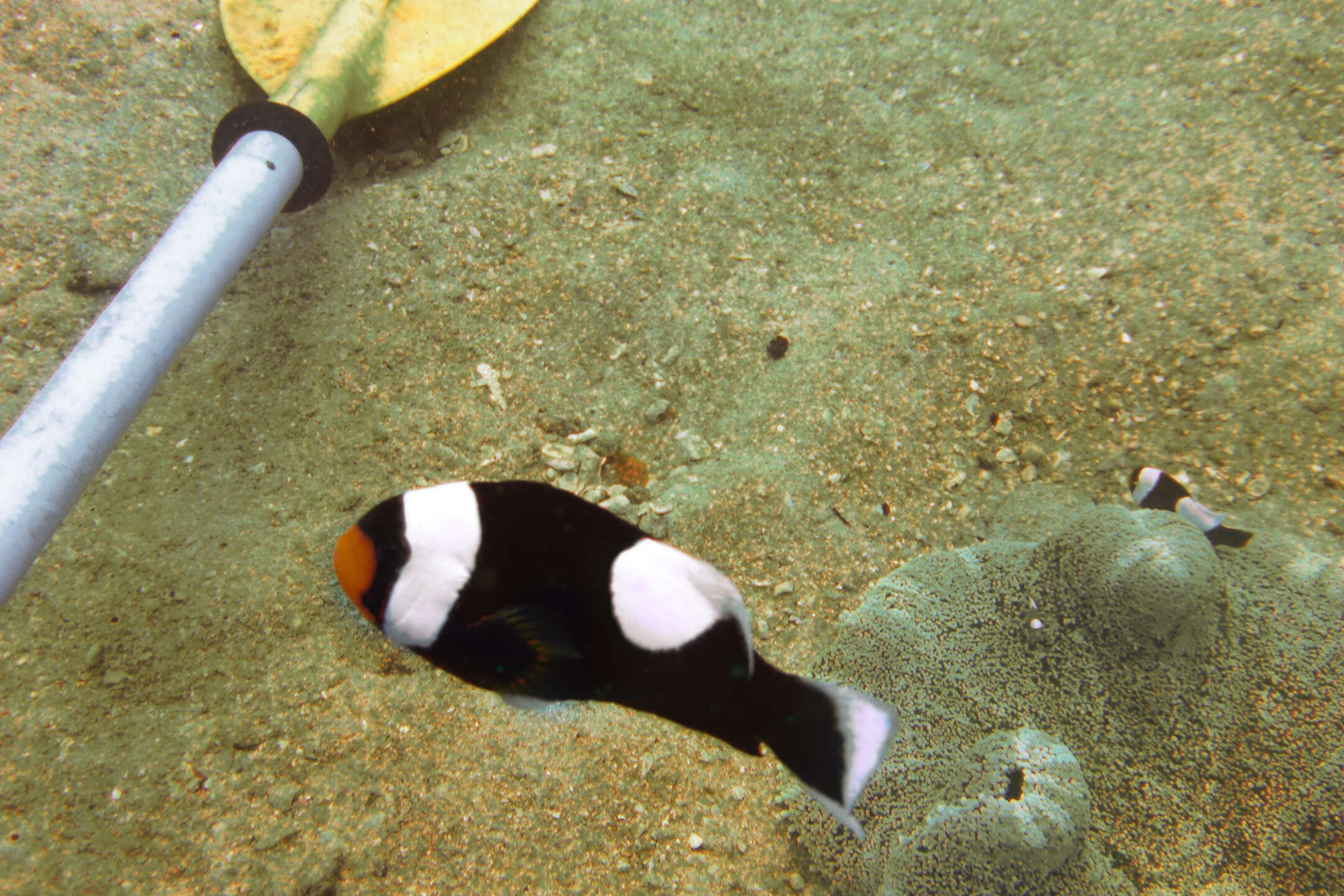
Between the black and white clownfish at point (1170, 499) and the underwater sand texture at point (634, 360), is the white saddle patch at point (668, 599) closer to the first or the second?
the underwater sand texture at point (634, 360)

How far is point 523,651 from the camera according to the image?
102 centimetres

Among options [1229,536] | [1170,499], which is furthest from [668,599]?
[1170,499]

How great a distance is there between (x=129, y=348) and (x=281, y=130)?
928 millimetres

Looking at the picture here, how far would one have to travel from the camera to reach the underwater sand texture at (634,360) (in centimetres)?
154

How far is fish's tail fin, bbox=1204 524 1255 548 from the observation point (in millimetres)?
1600

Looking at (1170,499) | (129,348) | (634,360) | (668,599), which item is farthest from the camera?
(634,360)

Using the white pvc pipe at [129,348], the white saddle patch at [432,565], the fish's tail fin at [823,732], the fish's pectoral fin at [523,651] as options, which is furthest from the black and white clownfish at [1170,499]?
the white pvc pipe at [129,348]

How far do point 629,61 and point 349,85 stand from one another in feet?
3.81

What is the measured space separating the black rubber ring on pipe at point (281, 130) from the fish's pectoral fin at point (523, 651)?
194 cm

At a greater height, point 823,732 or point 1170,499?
point 1170,499

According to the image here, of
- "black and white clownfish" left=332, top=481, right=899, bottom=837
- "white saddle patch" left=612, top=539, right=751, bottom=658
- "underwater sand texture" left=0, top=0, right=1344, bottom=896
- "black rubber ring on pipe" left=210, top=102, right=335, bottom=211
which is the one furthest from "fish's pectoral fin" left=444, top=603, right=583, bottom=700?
"black rubber ring on pipe" left=210, top=102, right=335, bottom=211

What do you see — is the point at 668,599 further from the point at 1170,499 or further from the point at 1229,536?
the point at 1170,499

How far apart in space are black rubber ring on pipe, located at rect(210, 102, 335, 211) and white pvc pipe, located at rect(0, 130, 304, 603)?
0.13 ft

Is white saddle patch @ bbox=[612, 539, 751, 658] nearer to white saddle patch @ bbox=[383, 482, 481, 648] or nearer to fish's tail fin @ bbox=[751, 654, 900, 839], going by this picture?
fish's tail fin @ bbox=[751, 654, 900, 839]
